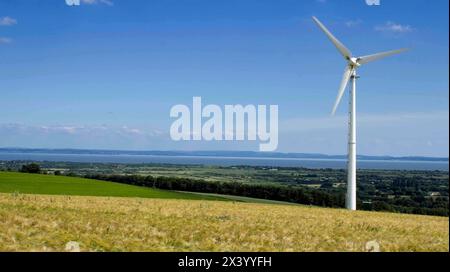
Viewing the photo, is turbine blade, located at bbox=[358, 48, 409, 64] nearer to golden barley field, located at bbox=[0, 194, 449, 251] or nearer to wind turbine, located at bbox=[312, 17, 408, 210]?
wind turbine, located at bbox=[312, 17, 408, 210]

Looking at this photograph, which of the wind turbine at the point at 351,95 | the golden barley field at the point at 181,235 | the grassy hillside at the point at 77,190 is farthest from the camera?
the grassy hillside at the point at 77,190

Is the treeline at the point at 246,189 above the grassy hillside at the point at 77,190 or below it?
below

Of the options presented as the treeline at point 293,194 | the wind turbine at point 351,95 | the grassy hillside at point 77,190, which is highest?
the wind turbine at point 351,95

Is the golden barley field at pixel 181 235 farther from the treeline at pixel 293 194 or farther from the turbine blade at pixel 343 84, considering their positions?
the treeline at pixel 293 194

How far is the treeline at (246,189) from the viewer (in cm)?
5391

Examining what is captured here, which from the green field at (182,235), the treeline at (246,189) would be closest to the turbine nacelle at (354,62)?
the treeline at (246,189)

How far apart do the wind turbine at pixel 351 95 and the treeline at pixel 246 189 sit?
1133 centimetres

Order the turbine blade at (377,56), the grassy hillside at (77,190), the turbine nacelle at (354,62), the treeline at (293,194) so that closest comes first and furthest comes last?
1. the turbine blade at (377,56)
2. the turbine nacelle at (354,62)
3. the grassy hillside at (77,190)
4. the treeline at (293,194)

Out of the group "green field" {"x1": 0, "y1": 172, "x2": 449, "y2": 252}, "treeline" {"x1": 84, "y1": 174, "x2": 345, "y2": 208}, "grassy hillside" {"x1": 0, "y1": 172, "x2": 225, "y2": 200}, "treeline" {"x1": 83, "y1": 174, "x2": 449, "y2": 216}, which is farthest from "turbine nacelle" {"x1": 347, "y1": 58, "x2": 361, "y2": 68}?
"green field" {"x1": 0, "y1": 172, "x2": 449, "y2": 252}

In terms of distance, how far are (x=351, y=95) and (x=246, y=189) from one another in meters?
23.3

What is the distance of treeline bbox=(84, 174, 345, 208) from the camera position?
53.9 metres
